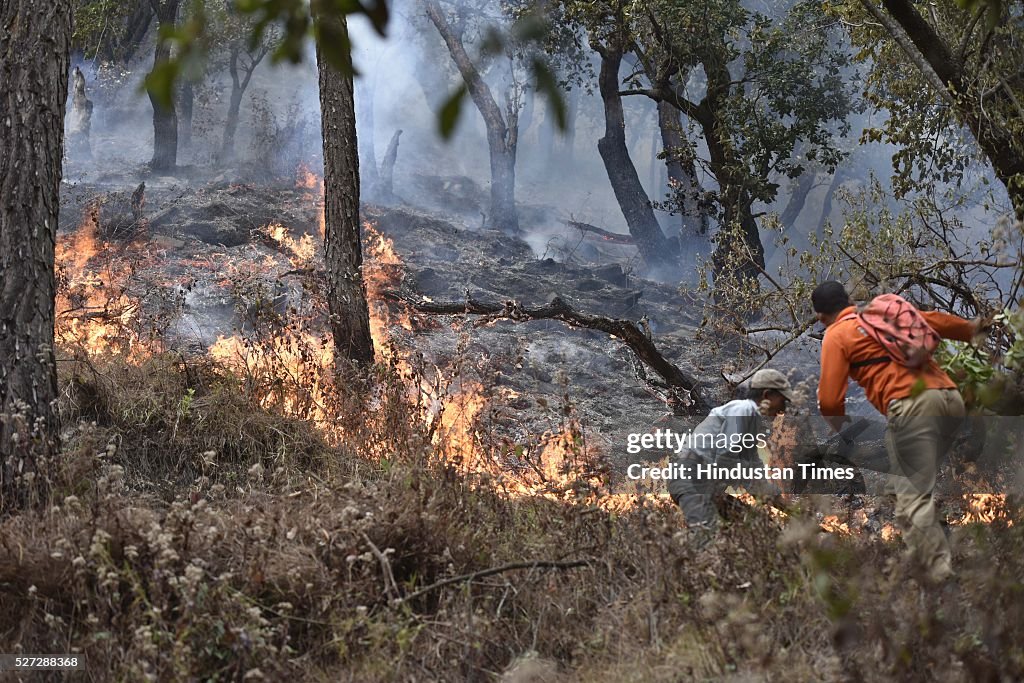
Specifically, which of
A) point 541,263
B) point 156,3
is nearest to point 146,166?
point 156,3

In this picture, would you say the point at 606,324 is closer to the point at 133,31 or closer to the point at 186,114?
the point at 133,31

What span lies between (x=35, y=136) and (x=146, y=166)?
18.8 m

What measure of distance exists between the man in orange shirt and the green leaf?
3516 millimetres

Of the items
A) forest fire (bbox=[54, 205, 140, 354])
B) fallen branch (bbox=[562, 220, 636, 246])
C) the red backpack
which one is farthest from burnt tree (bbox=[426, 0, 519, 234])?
the red backpack

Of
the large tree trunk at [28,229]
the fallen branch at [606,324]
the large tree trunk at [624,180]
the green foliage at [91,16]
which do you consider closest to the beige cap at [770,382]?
the large tree trunk at [28,229]

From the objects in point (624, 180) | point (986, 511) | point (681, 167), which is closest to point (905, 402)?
point (986, 511)

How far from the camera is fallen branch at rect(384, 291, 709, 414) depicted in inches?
368

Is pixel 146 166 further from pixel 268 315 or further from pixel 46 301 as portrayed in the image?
pixel 46 301

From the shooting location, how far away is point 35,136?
16.9 feet

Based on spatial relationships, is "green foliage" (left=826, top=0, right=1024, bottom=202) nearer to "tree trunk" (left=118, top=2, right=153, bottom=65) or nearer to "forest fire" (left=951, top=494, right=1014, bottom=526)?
"forest fire" (left=951, top=494, right=1014, bottom=526)

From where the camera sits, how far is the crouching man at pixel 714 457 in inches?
193

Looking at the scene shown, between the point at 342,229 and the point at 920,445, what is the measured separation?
19.1 feet

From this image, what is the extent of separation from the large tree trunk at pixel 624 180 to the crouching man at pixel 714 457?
50.6 ft

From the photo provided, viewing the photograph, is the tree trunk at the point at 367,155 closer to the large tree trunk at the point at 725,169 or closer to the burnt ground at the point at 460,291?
the burnt ground at the point at 460,291
